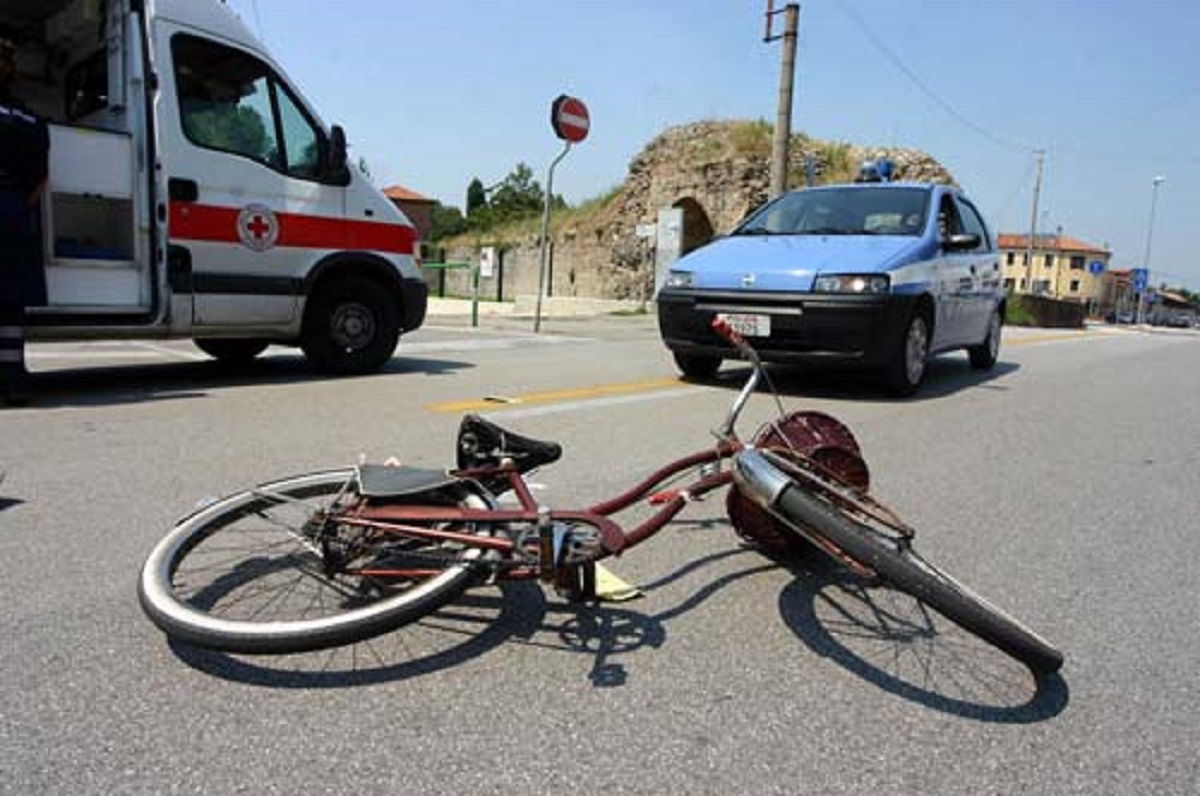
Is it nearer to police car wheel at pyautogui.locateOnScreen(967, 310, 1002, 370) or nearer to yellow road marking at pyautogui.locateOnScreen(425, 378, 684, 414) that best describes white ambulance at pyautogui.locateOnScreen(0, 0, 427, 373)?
yellow road marking at pyautogui.locateOnScreen(425, 378, 684, 414)

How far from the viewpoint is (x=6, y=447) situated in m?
4.30

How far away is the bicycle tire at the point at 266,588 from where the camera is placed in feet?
6.48

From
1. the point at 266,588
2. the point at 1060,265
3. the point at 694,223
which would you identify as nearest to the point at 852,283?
the point at 266,588

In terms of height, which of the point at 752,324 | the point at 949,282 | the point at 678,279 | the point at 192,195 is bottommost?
the point at 752,324

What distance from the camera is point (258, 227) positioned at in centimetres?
662

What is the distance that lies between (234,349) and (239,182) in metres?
2.00

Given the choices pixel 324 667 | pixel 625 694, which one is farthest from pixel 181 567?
pixel 625 694

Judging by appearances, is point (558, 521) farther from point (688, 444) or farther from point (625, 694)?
point (688, 444)

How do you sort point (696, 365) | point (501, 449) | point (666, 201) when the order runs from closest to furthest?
point (501, 449), point (696, 365), point (666, 201)

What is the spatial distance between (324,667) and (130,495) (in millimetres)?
1894

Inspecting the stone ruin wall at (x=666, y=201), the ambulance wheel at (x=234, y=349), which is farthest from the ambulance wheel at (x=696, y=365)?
the stone ruin wall at (x=666, y=201)

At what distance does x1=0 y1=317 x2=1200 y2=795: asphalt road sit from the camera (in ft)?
5.87

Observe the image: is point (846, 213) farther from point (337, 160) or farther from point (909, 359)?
point (337, 160)

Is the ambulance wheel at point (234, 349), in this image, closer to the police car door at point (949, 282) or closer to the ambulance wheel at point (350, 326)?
the ambulance wheel at point (350, 326)
